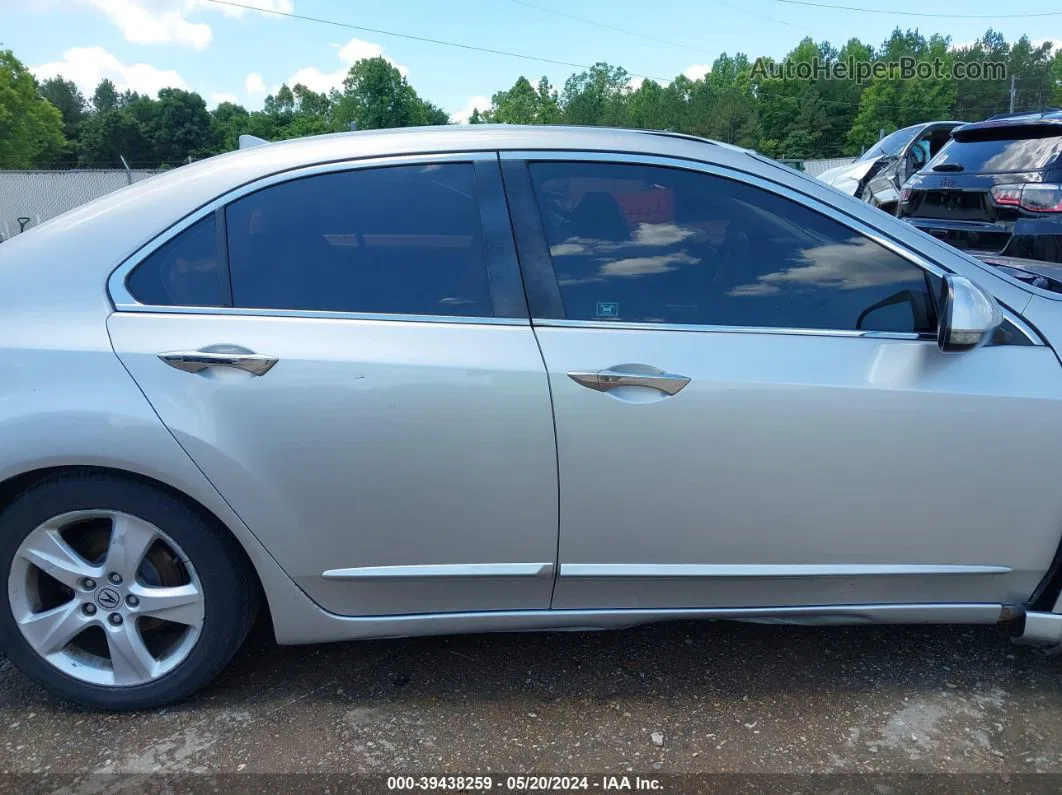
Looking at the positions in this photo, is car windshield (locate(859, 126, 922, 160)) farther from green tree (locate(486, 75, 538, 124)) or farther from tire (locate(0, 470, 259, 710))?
green tree (locate(486, 75, 538, 124))

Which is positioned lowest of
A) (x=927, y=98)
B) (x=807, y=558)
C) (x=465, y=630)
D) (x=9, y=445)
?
(x=465, y=630)

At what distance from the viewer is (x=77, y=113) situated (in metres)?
108

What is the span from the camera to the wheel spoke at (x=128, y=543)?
222cm

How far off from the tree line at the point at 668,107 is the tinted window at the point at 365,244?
5307 centimetres

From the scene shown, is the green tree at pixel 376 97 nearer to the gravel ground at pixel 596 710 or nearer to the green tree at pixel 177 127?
the green tree at pixel 177 127

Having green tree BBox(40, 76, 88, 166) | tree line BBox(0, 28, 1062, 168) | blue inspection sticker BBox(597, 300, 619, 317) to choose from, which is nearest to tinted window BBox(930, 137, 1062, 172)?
blue inspection sticker BBox(597, 300, 619, 317)

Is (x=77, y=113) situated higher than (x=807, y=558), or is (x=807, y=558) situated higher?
(x=77, y=113)

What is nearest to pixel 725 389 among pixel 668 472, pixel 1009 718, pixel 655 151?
pixel 668 472

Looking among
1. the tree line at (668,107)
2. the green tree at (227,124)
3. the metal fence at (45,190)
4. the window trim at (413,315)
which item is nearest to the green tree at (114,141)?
the tree line at (668,107)

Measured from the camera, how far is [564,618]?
2342 millimetres

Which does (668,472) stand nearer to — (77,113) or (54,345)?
(54,345)

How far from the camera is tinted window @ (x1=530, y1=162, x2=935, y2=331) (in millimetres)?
2246

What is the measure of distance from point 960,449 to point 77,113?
12763 cm

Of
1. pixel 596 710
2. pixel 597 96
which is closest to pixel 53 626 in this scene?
pixel 596 710
